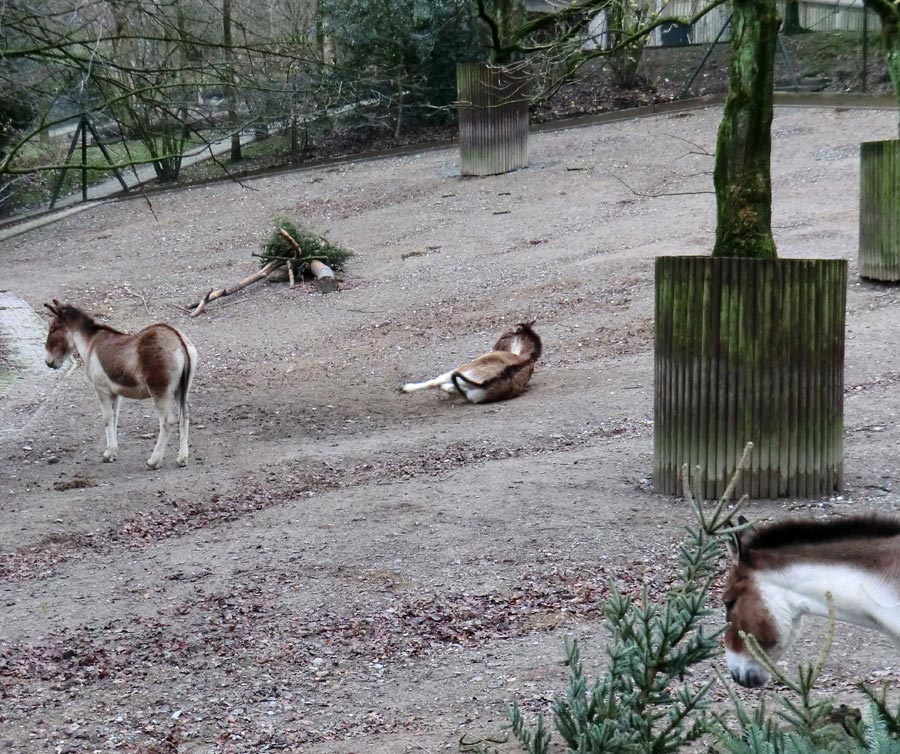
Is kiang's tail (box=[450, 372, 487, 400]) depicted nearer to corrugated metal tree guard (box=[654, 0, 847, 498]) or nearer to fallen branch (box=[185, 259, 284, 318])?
corrugated metal tree guard (box=[654, 0, 847, 498])

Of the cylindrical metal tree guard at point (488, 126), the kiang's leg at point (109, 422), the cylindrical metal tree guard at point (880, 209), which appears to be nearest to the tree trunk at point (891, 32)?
the cylindrical metal tree guard at point (880, 209)

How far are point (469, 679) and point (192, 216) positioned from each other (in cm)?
2089

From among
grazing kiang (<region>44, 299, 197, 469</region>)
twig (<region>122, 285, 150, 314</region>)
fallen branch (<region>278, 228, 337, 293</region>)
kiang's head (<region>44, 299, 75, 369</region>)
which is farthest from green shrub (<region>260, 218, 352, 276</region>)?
grazing kiang (<region>44, 299, 197, 469</region>)

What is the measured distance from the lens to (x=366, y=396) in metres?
12.9

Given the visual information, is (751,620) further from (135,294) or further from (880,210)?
(135,294)

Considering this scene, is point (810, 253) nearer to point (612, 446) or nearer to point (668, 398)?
point (612, 446)

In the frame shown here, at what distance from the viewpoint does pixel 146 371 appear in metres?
10.6

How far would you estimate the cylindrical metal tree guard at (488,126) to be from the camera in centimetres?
2298

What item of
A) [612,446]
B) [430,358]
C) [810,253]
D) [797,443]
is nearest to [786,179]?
[810,253]

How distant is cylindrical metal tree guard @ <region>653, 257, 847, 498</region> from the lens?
7723 millimetres

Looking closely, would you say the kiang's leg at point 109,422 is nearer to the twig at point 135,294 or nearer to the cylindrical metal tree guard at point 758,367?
the cylindrical metal tree guard at point 758,367

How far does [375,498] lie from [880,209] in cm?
814

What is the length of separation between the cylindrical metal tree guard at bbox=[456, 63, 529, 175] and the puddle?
9530 mm

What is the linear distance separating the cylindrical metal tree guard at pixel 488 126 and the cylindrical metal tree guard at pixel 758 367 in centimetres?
1574
